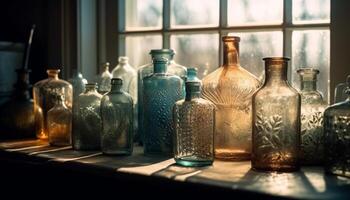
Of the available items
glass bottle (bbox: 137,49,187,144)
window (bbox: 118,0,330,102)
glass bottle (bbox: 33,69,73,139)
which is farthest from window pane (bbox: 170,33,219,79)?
glass bottle (bbox: 33,69,73,139)

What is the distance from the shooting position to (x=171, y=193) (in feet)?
3.41

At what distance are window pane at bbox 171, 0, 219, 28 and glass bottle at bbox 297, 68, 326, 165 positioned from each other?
17.5 inches

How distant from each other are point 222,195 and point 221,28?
2.39 ft

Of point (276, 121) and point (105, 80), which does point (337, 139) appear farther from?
point (105, 80)

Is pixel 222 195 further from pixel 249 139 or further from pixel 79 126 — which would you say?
pixel 79 126

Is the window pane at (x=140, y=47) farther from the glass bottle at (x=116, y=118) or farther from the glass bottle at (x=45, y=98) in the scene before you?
the glass bottle at (x=116, y=118)

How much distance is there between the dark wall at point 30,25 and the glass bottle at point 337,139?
1091 mm

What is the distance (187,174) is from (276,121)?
9.5 inches

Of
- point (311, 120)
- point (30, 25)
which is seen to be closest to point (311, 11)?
point (311, 120)

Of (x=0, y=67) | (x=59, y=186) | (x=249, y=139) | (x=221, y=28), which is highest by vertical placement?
(x=221, y=28)

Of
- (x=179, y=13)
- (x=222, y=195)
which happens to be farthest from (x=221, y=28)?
(x=222, y=195)

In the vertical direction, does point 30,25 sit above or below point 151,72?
above

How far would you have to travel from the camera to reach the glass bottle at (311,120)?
3.90ft

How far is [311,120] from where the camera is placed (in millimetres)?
1215
